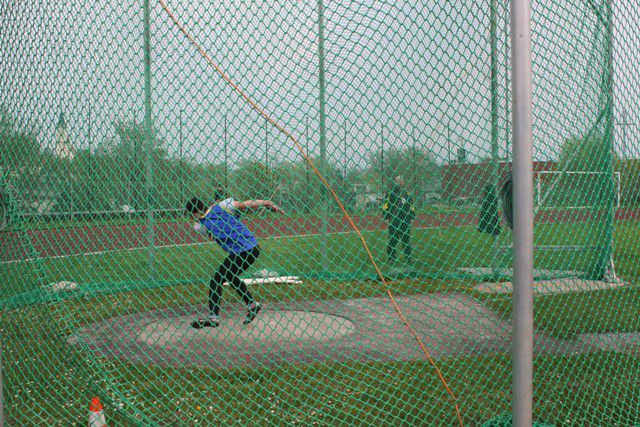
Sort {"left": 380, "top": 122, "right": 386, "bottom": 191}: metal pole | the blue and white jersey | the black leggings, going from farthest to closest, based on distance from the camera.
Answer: the black leggings
the blue and white jersey
{"left": 380, "top": 122, "right": 386, "bottom": 191}: metal pole

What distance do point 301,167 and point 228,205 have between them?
2.44 feet

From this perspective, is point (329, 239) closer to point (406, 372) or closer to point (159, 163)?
point (406, 372)

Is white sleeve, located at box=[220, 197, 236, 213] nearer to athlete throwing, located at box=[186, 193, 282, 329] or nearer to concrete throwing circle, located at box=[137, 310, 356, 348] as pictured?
athlete throwing, located at box=[186, 193, 282, 329]

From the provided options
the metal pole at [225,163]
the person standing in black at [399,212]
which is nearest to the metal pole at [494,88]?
the person standing in black at [399,212]

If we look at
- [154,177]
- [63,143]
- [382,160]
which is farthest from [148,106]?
[382,160]

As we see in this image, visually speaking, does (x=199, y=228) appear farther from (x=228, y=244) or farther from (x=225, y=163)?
(x=225, y=163)

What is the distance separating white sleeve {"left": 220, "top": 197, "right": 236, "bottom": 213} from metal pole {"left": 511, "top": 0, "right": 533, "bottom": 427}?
6.25 ft

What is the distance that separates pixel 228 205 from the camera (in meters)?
3.26

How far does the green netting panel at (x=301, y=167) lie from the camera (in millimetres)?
2512

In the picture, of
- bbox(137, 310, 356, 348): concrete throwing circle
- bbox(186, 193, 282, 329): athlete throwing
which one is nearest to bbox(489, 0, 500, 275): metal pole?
bbox(186, 193, 282, 329): athlete throwing

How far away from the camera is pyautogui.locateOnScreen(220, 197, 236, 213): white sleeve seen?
10.4 feet

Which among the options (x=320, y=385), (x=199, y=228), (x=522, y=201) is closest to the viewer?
(x=522, y=201)

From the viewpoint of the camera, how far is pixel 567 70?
2.75 m

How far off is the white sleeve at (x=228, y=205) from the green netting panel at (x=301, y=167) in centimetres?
2
